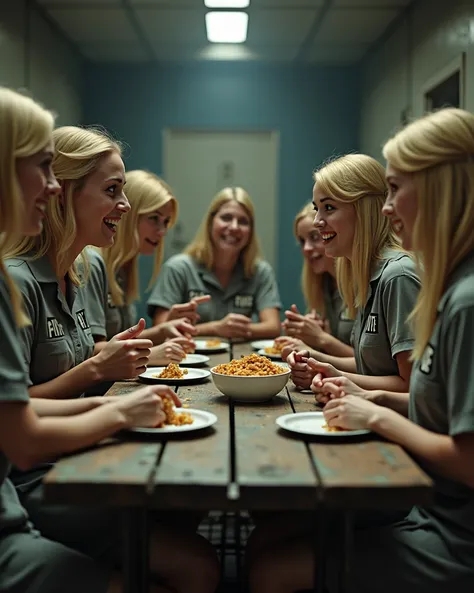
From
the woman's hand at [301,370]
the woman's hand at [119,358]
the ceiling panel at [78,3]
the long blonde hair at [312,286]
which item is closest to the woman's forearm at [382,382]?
the woman's hand at [301,370]

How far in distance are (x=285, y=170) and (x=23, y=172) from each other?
4748 millimetres

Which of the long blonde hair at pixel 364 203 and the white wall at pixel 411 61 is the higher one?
the white wall at pixel 411 61

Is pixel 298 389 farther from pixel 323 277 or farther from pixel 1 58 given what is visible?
pixel 1 58

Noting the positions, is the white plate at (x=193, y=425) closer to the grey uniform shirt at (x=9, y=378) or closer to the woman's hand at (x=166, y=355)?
the grey uniform shirt at (x=9, y=378)

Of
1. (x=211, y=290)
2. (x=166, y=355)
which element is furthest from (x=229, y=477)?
(x=211, y=290)

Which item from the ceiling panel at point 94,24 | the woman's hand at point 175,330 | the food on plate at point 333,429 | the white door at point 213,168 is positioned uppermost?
the ceiling panel at point 94,24

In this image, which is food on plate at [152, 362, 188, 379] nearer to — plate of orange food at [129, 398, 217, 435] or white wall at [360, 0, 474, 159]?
plate of orange food at [129, 398, 217, 435]

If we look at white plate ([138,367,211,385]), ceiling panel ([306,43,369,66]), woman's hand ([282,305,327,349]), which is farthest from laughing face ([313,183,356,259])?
ceiling panel ([306,43,369,66])

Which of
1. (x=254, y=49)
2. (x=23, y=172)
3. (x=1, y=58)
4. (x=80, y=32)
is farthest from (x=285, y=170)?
(x=23, y=172)

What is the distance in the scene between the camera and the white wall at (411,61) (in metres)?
3.46

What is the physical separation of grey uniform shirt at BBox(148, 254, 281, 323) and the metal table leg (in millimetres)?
2207

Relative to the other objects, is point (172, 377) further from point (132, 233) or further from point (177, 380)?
point (132, 233)

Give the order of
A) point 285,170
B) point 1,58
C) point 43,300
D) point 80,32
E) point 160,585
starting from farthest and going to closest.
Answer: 1. point 285,170
2. point 80,32
3. point 1,58
4. point 43,300
5. point 160,585

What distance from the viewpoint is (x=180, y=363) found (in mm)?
2299
